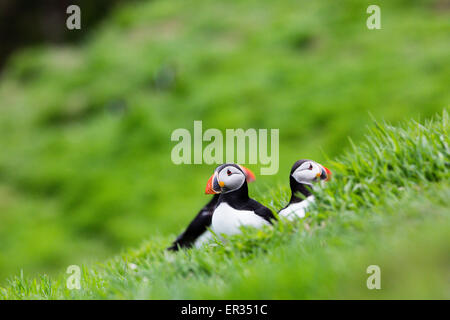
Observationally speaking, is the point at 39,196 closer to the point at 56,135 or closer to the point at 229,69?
the point at 56,135

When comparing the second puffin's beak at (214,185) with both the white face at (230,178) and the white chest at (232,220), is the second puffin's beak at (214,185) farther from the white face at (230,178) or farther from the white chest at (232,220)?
the white chest at (232,220)

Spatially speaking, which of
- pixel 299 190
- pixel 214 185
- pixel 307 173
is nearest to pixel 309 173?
pixel 307 173

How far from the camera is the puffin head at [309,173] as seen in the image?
12.0 feet

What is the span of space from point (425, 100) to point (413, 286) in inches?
266

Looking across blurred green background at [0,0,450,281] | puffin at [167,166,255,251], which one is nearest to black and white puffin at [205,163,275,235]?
puffin at [167,166,255,251]

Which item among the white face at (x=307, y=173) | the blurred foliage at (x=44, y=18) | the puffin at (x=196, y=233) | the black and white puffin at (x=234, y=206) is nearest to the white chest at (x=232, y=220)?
the black and white puffin at (x=234, y=206)

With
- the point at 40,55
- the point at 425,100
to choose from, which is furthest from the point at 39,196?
the point at 425,100

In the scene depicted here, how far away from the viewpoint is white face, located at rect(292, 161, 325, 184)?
3.66m

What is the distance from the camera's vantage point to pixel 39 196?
11.1m

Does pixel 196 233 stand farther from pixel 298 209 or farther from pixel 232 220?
pixel 298 209

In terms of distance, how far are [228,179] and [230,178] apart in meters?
0.02

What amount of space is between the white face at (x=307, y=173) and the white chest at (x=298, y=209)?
191 millimetres

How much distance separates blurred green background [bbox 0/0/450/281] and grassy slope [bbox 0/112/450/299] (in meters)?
3.96
